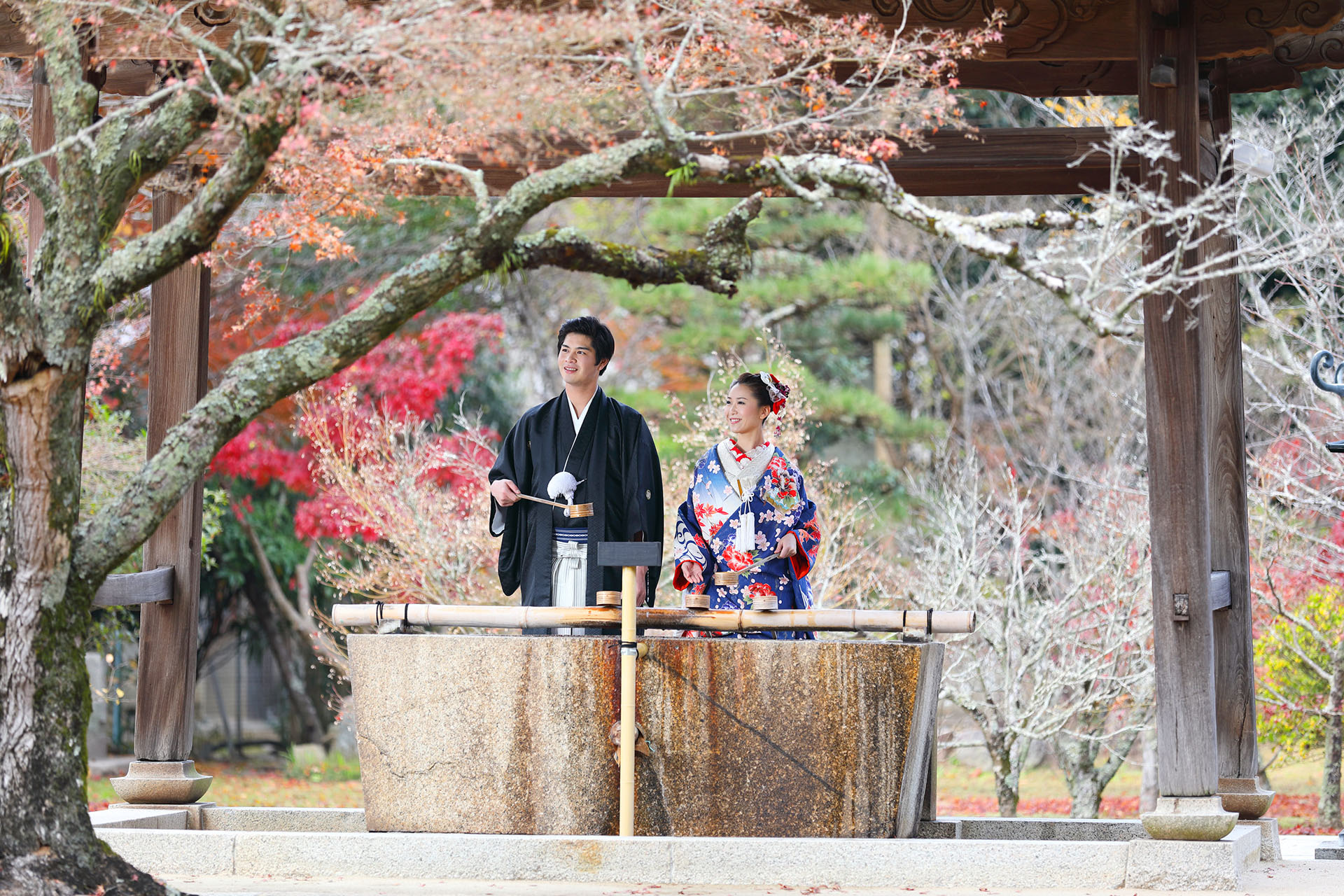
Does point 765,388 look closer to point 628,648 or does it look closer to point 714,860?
point 628,648

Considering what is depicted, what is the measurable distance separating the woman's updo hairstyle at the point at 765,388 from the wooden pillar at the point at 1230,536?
1.57m

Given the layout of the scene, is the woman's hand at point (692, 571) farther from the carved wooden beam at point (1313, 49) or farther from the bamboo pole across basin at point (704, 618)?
the carved wooden beam at point (1313, 49)

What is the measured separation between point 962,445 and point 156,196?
8355mm

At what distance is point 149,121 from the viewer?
3510mm

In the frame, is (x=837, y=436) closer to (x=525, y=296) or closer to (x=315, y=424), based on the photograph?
(x=525, y=296)

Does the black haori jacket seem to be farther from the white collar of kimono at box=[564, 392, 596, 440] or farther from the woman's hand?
the woman's hand

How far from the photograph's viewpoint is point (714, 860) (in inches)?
152

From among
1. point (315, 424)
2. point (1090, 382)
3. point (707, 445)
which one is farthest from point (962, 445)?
point (315, 424)

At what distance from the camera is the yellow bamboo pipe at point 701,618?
4109 mm

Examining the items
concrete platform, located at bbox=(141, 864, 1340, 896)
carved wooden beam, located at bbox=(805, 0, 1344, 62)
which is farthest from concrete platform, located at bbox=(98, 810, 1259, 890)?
carved wooden beam, located at bbox=(805, 0, 1344, 62)

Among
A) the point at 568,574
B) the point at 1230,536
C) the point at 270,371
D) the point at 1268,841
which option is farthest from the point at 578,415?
the point at 1268,841

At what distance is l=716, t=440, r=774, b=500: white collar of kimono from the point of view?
189 inches

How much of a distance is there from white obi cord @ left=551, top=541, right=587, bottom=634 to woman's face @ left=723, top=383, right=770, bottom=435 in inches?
26.9

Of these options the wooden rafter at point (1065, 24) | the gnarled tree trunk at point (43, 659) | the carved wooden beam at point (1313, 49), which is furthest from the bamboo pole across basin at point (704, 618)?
the carved wooden beam at point (1313, 49)
